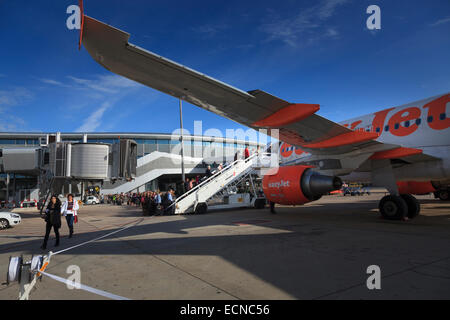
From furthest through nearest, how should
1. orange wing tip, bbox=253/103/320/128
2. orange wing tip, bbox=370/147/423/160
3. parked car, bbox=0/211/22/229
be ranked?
parked car, bbox=0/211/22/229 < orange wing tip, bbox=370/147/423/160 < orange wing tip, bbox=253/103/320/128

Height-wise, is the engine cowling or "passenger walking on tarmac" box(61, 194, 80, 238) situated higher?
the engine cowling

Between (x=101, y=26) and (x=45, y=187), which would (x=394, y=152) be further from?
(x=45, y=187)

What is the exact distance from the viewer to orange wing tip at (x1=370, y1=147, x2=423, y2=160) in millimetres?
7895

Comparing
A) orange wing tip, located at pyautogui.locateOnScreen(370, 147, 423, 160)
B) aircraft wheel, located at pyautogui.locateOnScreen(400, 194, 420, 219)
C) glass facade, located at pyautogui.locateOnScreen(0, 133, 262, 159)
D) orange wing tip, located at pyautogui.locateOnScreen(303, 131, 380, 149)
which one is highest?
glass facade, located at pyautogui.locateOnScreen(0, 133, 262, 159)

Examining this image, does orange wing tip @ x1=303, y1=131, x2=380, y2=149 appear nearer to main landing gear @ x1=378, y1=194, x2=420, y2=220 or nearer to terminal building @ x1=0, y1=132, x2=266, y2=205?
main landing gear @ x1=378, y1=194, x2=420, y2=220

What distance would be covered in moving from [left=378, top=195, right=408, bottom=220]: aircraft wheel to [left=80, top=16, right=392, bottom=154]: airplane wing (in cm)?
188

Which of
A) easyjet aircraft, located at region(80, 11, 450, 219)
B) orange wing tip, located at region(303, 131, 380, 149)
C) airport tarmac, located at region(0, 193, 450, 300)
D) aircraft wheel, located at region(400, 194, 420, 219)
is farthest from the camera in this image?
aircraft wheel, located at region(400, 194, 420, 219)

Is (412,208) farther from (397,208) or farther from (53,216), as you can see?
(53,216)

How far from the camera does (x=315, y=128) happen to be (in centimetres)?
756

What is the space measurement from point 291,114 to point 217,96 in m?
1.85

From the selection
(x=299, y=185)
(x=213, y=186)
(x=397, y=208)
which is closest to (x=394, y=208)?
(x=397, y=208)

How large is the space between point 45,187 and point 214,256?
729 inches

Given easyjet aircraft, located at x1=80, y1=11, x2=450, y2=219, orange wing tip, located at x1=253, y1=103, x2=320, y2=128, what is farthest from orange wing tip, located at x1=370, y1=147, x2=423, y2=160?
orange wing tip, located at x1=253, y1=103, x2=320, y2=128
